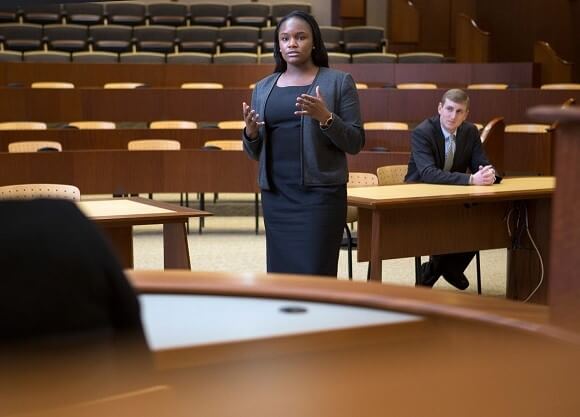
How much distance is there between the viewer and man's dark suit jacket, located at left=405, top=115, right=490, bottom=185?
16.5 feet

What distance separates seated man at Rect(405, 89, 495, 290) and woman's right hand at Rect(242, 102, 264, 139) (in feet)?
5.80

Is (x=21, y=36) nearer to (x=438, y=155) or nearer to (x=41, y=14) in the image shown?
(x=41, y=14)

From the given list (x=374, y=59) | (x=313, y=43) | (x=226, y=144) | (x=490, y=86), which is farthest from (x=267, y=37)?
(x=313, y=43)

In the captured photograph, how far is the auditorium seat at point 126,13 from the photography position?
13.9 meters

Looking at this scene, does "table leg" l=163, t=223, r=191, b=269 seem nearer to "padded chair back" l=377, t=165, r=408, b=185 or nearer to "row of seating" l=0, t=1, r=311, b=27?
"padded chair back" l=377, t=165, r=408, b=185

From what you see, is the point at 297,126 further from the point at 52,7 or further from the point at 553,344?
the point at 52,7

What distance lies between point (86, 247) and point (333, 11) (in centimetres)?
1443

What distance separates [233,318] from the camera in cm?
113

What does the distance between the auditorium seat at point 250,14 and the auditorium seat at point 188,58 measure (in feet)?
6.10

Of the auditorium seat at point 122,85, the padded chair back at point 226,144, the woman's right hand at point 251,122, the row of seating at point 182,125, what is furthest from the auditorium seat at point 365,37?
the woman's right hand at point 251,122

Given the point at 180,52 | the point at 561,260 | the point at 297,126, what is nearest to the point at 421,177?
the point at 297,126

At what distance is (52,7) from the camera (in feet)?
46.5

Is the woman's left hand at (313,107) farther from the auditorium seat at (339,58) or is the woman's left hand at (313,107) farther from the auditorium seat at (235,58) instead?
the auditorium seat at (235,58)

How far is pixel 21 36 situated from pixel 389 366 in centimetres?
1285
